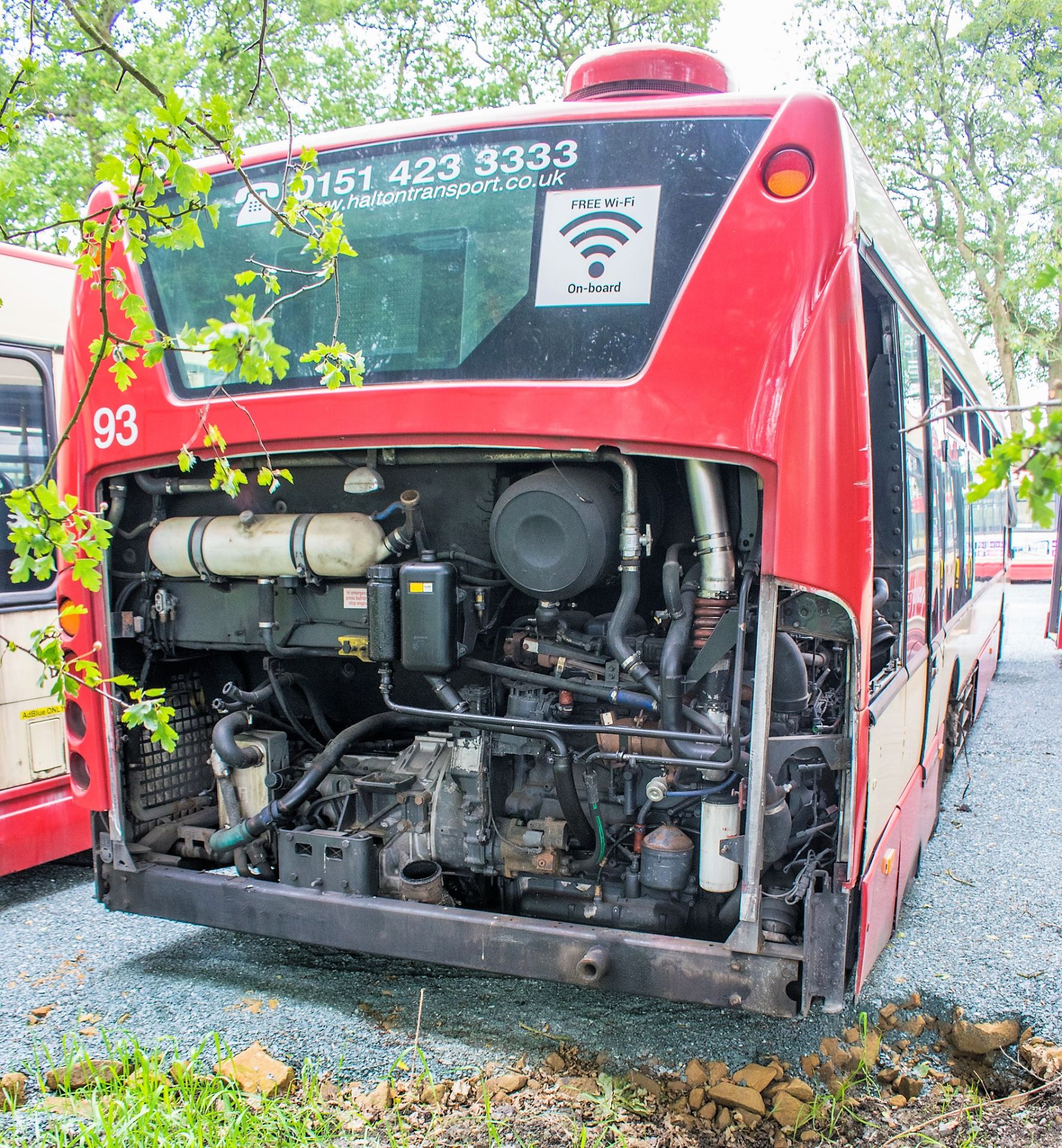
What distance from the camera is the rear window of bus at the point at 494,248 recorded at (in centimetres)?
309

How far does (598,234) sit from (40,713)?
3.93 m

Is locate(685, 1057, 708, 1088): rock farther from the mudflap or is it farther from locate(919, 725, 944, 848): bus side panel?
locate(919, 725, 944, 848): bus side panel

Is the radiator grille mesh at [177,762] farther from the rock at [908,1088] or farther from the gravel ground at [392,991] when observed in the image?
the rock at [908,1088]

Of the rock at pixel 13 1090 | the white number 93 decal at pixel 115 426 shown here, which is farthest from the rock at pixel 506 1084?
the white number 93 decal at pixel 115 426

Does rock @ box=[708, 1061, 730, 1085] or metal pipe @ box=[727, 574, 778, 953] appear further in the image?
rock @ box=[708, 1061, 730, 1085]

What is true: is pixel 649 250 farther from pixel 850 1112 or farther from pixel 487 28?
pixel 487 28

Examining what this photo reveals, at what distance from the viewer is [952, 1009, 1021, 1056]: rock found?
3.42 meters

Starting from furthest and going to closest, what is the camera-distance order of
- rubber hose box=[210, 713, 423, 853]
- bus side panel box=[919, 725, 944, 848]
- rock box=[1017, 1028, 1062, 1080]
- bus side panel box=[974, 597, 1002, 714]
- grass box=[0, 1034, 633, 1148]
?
bus side panel box=[974, 597, 1002, 714], bus side panel box=[919, 725, 944, 848], rubber hose box=[210, 713, 423, 853], rock box=[1017, 1028, 1062, 1080], grass box=[0, 1034, 633, 1148]

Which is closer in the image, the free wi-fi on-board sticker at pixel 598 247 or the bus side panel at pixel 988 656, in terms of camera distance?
the free wi-fi on-board sticker at pixel 598 247

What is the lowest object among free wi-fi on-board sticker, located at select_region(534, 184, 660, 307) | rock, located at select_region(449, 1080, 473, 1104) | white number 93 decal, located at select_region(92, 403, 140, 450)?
rock, located at select_region(449, 1080, 473, 1104)

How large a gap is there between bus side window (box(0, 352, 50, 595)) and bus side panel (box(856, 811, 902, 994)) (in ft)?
14.2

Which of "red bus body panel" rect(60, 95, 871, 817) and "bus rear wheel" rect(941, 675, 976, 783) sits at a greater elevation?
"red bus body panel" rect(60, 95, 871, 817)

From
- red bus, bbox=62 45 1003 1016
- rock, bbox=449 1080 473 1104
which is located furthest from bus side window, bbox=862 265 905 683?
rock, bbox=449 1080 473 1104

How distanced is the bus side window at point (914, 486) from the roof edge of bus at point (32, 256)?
4.26 m
